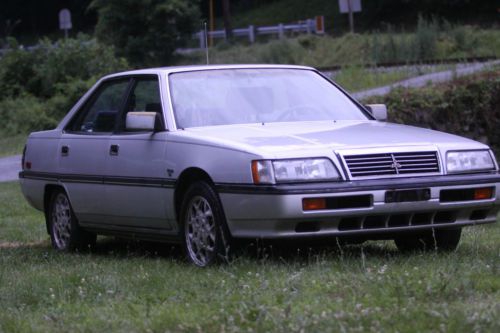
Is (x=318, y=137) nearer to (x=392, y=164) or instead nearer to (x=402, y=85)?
(x=392, y=164)

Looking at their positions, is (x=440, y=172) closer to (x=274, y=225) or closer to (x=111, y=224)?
(x=274, y=225)

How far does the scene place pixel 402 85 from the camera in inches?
731

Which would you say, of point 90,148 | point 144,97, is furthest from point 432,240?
point 90,148

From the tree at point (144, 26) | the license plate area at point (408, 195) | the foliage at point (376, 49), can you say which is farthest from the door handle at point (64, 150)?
the tree at point (144, 26)

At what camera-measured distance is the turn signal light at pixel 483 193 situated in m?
7.46

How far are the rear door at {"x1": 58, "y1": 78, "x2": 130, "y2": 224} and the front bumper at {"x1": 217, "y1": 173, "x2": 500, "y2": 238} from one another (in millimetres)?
1767

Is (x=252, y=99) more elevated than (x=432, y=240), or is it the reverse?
(x=252, y=99)

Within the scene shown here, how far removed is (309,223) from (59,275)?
1.67 m

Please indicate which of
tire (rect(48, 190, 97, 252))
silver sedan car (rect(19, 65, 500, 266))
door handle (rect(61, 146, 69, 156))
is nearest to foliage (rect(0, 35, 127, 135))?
tire (rect(48, 190, 97, 252))

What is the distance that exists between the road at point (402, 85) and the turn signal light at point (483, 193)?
1073 cm

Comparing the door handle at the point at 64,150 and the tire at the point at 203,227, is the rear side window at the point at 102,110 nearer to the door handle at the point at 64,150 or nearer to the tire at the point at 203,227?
the door handle at the point at 64,150

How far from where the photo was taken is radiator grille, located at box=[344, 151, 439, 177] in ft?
23.5

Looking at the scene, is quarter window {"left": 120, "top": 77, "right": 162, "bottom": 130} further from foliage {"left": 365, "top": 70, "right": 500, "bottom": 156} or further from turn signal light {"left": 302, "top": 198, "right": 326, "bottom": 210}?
foliage {"left": 365, "top": 70, "right": 500, "bottom": 156}

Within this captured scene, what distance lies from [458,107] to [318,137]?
381 inches
